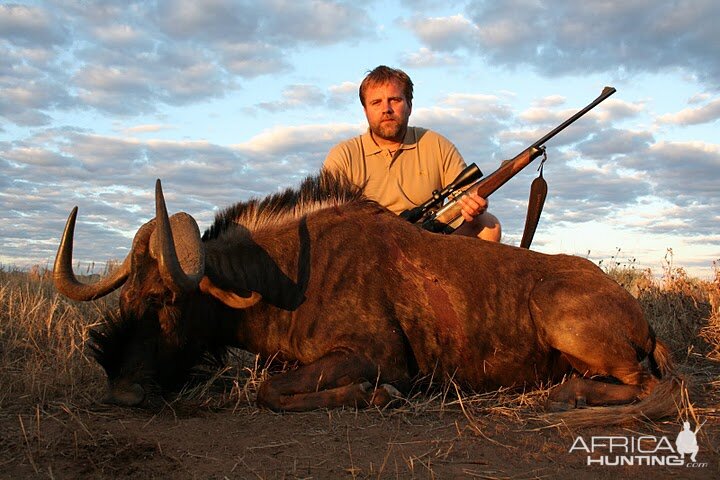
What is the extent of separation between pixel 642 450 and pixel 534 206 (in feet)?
11.4

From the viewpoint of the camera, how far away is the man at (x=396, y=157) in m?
7.21

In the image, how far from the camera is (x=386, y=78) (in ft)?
24.2

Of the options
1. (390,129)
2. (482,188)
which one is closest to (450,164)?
(390,129)

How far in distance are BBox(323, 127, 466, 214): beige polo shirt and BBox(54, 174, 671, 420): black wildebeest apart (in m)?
1.86

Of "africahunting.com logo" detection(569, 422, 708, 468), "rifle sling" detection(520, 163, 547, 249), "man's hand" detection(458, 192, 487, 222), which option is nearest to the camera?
"africahunting.com logo" detection(569, 422, 708, 468)

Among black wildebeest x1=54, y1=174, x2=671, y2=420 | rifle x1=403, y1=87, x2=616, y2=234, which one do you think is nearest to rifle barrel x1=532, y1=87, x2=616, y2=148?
rifle x1=403, y1=87, x2=616, y2=234

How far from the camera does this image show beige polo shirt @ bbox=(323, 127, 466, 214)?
721 cm

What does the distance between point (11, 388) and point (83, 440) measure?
143 centimetres

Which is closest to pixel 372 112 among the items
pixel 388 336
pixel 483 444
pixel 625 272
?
pixel 388 336

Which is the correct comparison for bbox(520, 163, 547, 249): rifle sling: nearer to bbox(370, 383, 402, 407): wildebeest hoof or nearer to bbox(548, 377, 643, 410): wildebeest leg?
bbox(548, 377, 643, 410): wildebeest leg

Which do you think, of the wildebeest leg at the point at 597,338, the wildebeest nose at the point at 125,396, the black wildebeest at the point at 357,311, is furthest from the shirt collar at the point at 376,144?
the wildebeest nose at the point at 125,396

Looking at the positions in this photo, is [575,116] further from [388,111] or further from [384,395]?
[384,395]

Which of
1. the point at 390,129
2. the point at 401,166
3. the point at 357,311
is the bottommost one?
the point at 357,311

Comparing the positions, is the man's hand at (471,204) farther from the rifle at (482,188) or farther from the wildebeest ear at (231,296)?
the wildebeest ear at (231,296)
